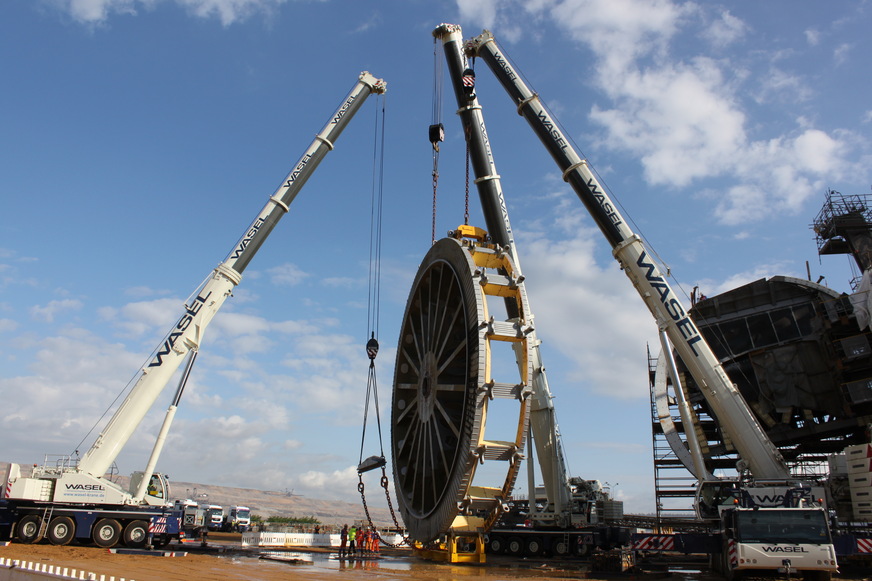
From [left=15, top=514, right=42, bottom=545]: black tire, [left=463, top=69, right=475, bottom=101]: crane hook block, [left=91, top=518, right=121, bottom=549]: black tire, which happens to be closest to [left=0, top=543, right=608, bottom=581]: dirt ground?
[left=15, top=514, right=42, bottom=545]: black tire

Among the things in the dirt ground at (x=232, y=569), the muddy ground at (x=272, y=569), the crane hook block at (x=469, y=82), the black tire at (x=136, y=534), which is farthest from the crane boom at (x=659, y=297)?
the black tire at (x=136, y=534)

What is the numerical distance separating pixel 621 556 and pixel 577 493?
33.4 feet

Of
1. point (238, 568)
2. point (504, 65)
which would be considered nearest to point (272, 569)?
point (238, 568)

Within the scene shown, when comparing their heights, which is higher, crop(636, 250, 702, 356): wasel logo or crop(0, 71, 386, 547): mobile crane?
crop(636, 250, 702, 356): wasel logo

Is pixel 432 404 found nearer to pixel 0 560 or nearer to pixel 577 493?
pixel 577 493

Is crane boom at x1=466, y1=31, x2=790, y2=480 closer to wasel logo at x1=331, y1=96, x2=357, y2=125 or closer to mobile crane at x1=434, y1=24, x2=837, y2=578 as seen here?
mobile crane at x1=434, y1=24, x2=837, y2=578

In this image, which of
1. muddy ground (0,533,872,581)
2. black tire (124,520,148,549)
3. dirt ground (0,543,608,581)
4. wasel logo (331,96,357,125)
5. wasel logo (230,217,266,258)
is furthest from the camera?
wasel logo (331,96,357,125)

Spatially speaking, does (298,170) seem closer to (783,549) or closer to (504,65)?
(504,65)

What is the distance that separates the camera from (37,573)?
1223cm

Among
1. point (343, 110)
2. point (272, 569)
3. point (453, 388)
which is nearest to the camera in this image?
point (272, 569)

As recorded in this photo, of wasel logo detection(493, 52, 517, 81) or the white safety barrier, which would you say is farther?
wasel logo detection(493, 52, 517, 81)

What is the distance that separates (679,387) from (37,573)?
19.1 m

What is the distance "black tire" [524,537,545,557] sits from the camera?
23.7 metres

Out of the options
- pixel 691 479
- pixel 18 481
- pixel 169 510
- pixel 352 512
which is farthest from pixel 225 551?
pixel 352 512
